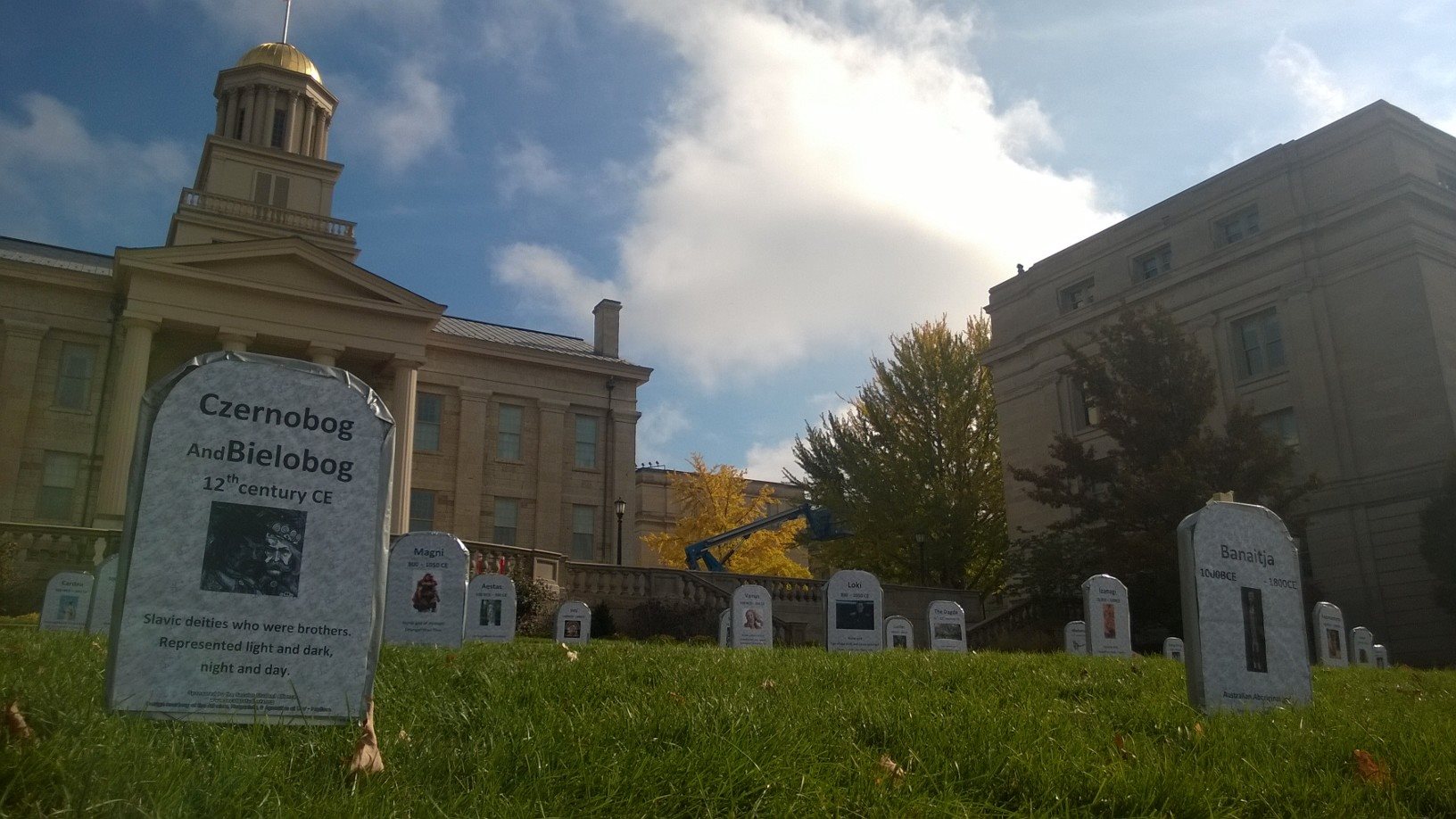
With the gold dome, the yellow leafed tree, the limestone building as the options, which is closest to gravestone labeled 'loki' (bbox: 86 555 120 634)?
the limestone building

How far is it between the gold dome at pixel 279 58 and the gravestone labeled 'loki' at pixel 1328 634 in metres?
48.6

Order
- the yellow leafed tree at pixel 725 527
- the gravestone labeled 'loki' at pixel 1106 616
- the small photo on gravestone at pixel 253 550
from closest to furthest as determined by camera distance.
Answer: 1. the small photo on gravestone at pixel 253 550
2. the gravestone labeled 'loki' at pixel 1106 616
3. the yellow leafed tree at pixel 725 527

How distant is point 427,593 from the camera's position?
47.5 ft

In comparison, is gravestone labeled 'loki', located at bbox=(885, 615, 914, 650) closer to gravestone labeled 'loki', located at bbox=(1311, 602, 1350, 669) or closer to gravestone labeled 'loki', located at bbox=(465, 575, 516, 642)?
gravestone labeled 'loki', located at bbox=(1311, 602, 1350, 669)

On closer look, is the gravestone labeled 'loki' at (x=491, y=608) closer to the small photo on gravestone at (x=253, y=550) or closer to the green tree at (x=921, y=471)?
the small photo on gravestone at (x=253, y=550)

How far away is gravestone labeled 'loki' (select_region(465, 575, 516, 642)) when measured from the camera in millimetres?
18641

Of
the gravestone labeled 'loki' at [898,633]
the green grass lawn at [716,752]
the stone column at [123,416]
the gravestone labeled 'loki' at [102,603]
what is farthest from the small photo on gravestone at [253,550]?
the stone column at [123,416]

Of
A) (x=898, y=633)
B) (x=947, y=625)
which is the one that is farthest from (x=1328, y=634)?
(x=898, y=633)

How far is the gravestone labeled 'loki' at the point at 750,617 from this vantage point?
19344 millimetres

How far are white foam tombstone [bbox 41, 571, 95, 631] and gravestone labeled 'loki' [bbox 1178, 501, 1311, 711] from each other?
17.4 metres

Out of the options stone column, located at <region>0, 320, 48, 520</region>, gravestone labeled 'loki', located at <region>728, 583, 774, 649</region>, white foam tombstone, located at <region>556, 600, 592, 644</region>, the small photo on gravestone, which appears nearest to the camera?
the small photo on gravestone

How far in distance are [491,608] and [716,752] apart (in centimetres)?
1533

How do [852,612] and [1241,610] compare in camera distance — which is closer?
[1241,610]

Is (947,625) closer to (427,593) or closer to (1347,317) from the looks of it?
(427,593)
